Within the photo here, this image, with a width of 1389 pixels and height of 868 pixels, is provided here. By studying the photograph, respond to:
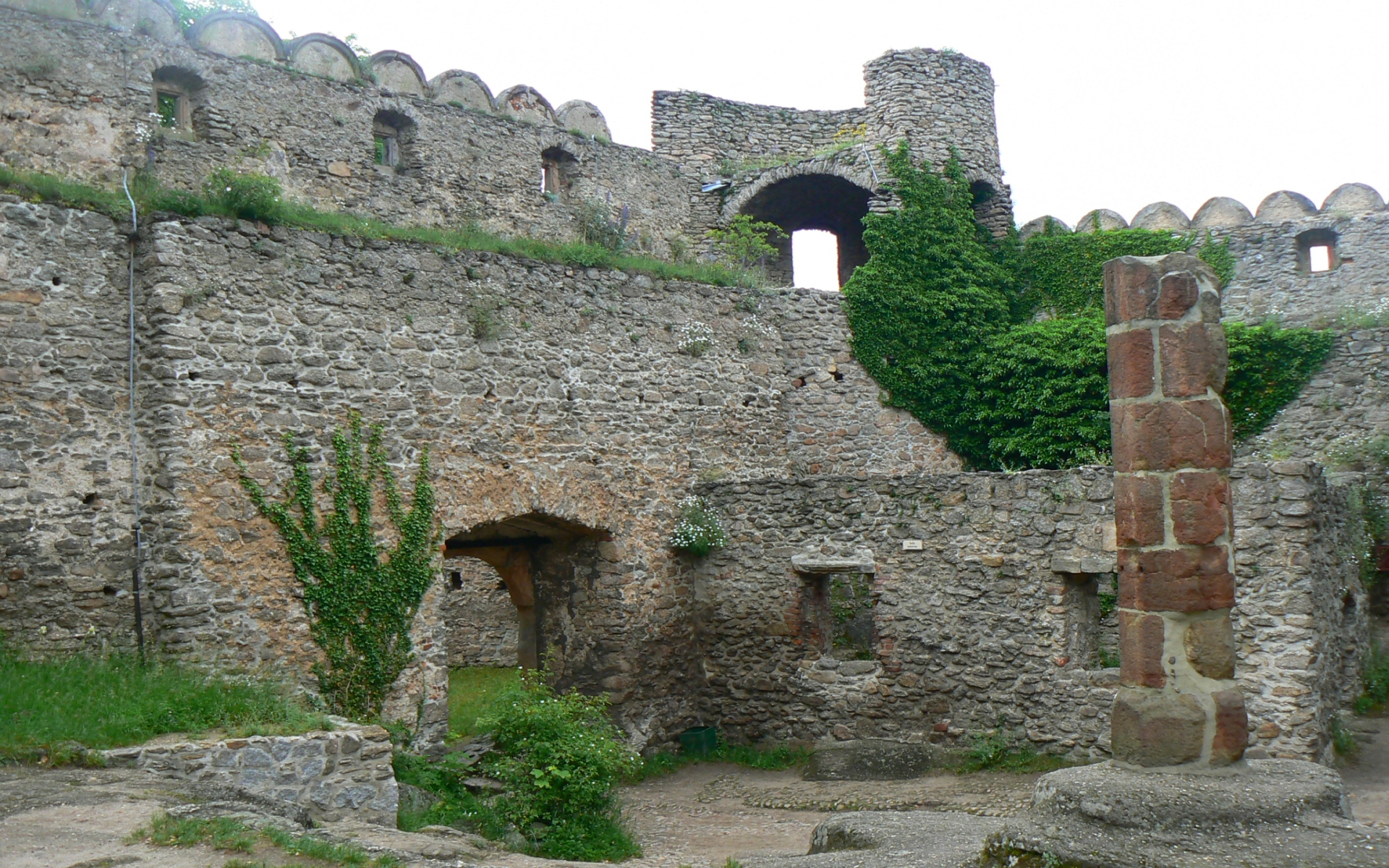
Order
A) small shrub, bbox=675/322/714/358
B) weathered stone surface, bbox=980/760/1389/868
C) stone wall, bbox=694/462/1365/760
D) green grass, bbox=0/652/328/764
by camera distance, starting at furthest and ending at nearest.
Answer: small shrub, bbox=675/322/714/358
stone wall, bbox=694/462/1365/760
green grass, bbox=0/652/328/764
weathered stone surface, bbox=980/760/1389/868

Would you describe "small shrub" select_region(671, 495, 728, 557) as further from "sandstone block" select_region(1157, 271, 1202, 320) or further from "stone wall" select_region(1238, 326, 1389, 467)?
"stone wall" select_region(1238, 326, 1389, 467)

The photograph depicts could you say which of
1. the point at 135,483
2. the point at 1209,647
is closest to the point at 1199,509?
the point at 1209,647

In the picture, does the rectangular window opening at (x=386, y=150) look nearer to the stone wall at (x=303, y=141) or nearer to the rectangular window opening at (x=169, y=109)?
the stone wall at (x=303, y=141)

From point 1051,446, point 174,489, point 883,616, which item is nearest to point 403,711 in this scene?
point 174,489

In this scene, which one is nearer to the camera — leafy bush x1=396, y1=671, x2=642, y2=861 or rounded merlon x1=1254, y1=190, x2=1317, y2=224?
leafy bush x1=396, y1=671, x2=642, y2=861

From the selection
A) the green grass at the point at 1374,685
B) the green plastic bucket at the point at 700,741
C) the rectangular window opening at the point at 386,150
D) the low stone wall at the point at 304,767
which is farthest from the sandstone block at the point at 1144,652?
the rectangular window opening at the point at 386,150

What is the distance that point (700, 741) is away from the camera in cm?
1241

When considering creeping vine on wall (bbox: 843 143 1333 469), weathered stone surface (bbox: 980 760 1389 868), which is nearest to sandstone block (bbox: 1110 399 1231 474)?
weathered stone surface (bbox: 980 760 1389 868)

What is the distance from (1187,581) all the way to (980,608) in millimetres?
4903

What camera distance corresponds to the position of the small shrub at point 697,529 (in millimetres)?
12359

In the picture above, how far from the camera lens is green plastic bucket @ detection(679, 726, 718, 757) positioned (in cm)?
1235

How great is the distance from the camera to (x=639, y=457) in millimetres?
12180

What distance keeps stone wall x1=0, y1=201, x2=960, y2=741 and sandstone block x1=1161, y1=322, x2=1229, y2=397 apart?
6.44 metres

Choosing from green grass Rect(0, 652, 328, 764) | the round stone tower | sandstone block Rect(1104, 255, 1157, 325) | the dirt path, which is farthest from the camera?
the round stone tower
